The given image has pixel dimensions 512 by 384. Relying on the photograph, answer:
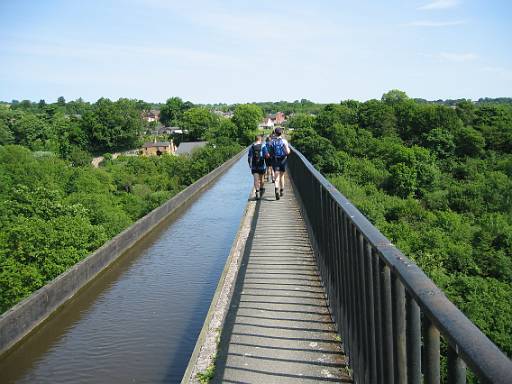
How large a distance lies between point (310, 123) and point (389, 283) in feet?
350

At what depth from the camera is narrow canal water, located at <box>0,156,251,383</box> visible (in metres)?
4.41

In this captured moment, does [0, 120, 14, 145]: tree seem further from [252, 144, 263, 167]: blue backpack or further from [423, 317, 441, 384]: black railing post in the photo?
[423, 317, 441, 384]: black railing post

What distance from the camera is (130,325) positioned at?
5238 mm

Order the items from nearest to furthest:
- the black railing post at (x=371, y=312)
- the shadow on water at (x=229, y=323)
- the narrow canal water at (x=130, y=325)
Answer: the black railing post at (x=371, y=312), the shadow on water at (x=229, y=323), the narrow canal water at (x=130, y=325)

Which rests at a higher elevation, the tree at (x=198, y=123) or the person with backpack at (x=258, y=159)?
the tree at (x=198, y=123)

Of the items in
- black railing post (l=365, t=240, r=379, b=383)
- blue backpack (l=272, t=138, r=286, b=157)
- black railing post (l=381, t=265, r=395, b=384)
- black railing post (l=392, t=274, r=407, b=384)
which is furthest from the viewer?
blue backpack (l=272, t=138, r=286, b=157)

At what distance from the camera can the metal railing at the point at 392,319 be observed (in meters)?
1.14

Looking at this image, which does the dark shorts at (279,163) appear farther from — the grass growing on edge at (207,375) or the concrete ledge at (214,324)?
the grass growing on edge at (207,375)

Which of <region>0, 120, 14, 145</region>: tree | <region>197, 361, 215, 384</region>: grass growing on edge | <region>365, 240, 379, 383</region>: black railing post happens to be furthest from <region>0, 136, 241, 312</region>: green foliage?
<region>0, 120, 14, 145</region>: tree

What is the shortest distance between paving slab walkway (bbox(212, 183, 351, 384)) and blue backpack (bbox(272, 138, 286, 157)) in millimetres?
3516

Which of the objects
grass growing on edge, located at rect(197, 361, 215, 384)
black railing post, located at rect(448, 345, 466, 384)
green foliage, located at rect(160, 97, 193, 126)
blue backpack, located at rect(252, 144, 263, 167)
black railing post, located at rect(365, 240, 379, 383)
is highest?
green foliage, located at rect(160, 97, 193, 126)

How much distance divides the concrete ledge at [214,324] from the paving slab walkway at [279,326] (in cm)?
6

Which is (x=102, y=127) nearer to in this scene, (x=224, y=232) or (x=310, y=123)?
(x=310, y=123)

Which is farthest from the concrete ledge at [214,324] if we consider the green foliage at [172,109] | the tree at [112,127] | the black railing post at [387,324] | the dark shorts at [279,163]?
the green foliage at [172,109]
